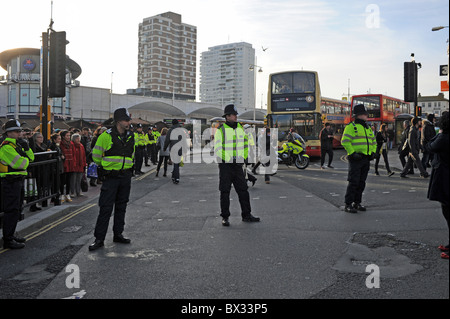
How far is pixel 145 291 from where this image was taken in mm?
3574

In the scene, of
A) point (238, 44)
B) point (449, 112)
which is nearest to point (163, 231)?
point (449, 112)

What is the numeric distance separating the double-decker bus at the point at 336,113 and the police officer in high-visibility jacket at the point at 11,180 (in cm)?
2271

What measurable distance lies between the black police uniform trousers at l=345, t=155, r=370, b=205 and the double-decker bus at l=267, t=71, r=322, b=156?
473 inches

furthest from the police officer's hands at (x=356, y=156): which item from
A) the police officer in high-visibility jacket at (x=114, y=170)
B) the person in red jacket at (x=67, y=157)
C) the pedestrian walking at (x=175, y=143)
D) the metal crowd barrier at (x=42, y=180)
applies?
the pedestrian walking at (x=175, y=143)

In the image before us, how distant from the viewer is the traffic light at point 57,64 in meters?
9.60

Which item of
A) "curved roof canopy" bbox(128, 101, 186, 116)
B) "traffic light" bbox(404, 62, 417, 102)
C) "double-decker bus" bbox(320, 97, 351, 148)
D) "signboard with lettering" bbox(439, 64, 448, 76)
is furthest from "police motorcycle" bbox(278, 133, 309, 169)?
"curved roof canopy" bbox(128, 101, 186, 116)

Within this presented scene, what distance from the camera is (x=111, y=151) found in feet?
17.6

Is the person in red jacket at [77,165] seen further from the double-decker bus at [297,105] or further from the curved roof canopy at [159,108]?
the curved roof canopy at [159,108]

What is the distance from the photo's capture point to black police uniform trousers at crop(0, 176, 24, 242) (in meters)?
5.35

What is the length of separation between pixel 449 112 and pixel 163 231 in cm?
395

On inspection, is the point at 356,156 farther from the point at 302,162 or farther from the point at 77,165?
the point at 302,162

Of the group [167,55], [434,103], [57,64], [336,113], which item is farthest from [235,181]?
[434,103]

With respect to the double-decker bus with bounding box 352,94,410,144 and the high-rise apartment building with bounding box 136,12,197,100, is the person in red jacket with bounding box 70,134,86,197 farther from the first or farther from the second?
the high-rise apartment building with bounding box 136,12,197,100
